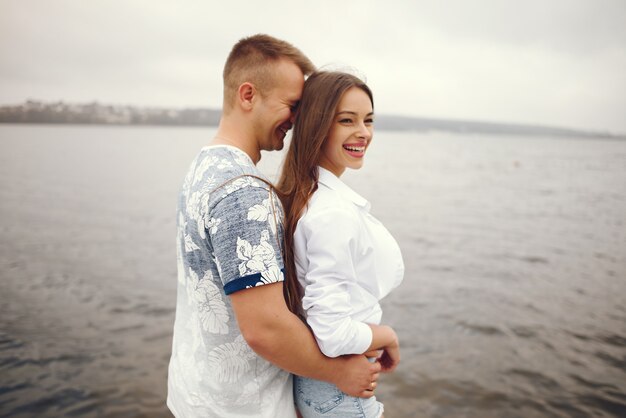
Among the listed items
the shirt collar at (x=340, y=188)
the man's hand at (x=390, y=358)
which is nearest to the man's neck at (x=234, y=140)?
the shirt collar at (x=340, y=188)

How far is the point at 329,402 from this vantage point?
2.01 meters

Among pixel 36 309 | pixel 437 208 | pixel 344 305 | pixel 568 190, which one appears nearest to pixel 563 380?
pixel 344 305

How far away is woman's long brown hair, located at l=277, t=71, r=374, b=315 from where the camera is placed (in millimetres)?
2025

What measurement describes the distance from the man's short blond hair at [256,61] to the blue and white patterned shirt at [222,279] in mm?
390

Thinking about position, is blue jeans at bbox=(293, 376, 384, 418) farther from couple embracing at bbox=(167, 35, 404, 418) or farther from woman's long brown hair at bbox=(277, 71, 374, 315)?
woman's long brown hair at bbox=(277, 71, 374, 315)

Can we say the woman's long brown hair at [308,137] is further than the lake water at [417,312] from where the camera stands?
No

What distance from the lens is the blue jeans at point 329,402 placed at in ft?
6.57

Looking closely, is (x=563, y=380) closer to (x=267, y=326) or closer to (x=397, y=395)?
(x=397, y=395)

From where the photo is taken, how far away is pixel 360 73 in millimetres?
2309

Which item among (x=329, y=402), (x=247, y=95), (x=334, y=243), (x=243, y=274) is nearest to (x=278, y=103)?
(x=247, y=95)

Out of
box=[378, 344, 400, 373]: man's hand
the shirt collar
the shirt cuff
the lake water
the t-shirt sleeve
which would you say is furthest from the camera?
the lake water

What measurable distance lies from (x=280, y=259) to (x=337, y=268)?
30cm

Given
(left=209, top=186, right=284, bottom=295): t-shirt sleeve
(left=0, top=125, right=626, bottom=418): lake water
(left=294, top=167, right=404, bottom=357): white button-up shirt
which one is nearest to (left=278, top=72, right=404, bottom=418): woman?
(left=294, top=167, right=404, bottom=357): white button-up shirt

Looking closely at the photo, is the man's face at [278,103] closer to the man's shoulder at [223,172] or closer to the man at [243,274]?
the man at [243,274]
